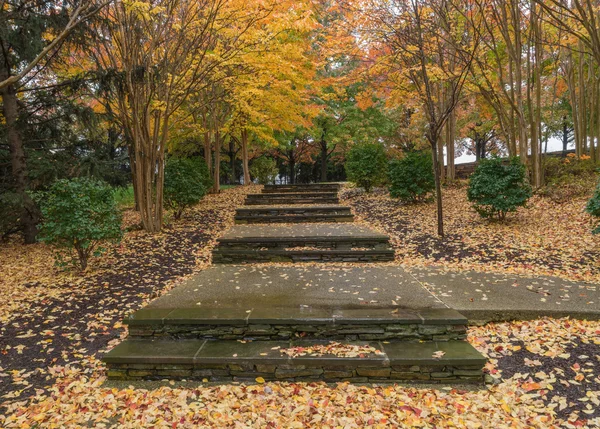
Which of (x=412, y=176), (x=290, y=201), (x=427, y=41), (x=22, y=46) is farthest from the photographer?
(x=290, y=201)

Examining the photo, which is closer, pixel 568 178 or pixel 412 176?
pixel 568 178

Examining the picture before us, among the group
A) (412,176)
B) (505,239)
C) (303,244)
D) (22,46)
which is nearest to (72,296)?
(303,244)

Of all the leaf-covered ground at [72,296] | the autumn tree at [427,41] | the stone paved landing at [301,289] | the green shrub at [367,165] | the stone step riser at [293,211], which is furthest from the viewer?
the green shrub at [367,165]

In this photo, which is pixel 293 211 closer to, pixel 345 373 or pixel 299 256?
pixel 299 256

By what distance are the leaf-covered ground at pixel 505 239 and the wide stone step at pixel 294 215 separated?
23.4 inches

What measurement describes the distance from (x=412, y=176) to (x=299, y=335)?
6876 millimetres

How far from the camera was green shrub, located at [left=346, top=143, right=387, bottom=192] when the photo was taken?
11.3 m

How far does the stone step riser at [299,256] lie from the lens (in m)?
5.86

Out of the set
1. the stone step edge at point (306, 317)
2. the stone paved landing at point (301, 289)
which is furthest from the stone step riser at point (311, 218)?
the stone step edge at point (306, 317)

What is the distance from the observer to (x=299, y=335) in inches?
131

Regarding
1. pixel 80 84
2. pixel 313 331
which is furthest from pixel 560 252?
pixel 80 84

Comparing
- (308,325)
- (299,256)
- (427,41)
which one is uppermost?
(427,41)

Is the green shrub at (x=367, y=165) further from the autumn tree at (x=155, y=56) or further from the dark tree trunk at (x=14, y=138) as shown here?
the dark tree trunk at (x=14, y=138)

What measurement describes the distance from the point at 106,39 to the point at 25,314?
525 cm
